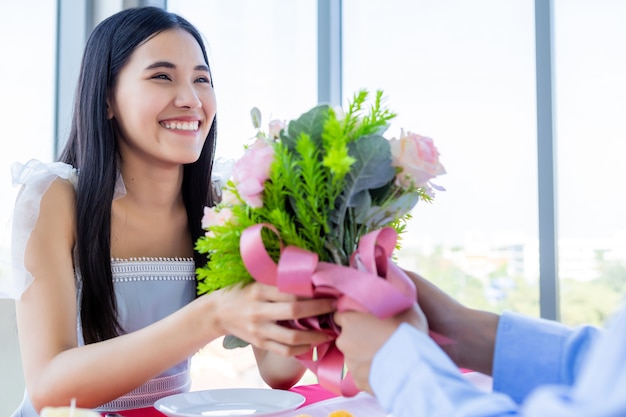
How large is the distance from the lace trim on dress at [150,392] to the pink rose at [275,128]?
2.77 feet

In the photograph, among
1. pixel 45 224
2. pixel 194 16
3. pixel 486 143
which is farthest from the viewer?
pixel 194 16

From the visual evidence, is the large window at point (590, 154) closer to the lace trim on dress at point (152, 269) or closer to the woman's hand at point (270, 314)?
the lace trim on dress at point (152, 269)

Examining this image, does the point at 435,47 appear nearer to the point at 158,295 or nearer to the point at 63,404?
the point at 158,295

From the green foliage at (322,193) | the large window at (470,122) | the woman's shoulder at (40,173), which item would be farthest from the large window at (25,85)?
the green foliage at (322,193)

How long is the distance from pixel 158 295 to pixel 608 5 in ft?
7.98

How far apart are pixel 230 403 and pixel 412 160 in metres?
0.59

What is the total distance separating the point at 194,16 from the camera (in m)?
3.49

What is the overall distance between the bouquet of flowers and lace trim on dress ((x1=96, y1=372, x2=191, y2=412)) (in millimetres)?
696

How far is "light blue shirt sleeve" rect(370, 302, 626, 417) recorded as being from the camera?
2.06ft

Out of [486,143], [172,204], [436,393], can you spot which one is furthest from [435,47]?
[436,393]

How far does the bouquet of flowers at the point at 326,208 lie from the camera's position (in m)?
0.94

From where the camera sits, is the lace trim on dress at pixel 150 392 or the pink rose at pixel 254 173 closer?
the pink rose at pixel 254 173

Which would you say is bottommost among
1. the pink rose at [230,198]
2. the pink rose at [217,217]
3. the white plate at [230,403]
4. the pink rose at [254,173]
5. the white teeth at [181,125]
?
the white plate at [230,403]

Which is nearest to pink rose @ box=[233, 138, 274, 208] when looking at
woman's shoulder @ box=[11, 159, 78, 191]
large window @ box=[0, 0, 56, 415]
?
woman's shoulder @ box=[11, 159, 78, 191]
